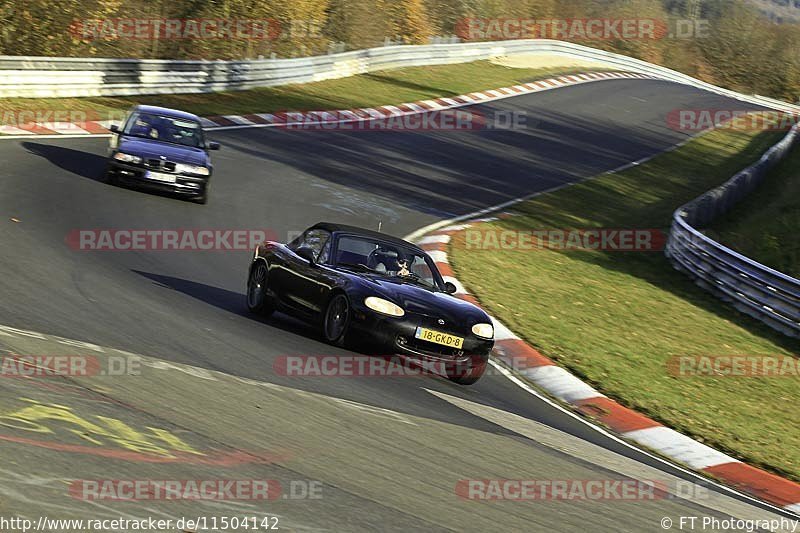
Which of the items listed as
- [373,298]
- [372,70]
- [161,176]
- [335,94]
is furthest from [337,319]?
[372,70]

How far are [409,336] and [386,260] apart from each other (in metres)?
1.36

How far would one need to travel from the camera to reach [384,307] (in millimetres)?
10805

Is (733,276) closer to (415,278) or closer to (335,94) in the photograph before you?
(415,278)

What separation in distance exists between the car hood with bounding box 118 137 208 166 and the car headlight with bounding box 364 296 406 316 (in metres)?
8.85

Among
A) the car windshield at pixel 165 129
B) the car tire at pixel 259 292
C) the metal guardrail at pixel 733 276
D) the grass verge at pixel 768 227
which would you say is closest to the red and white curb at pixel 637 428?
the car tire at pixel 259 292

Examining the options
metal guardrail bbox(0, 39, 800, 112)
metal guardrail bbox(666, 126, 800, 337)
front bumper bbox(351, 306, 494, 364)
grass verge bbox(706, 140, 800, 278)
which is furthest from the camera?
metal guardrail bbox(0, 39, 800, 112)

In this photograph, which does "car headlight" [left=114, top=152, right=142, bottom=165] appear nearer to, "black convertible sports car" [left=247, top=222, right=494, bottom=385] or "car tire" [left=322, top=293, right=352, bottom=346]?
"black convertible sports car" [left=247, top=222, right=494, bottom=385]

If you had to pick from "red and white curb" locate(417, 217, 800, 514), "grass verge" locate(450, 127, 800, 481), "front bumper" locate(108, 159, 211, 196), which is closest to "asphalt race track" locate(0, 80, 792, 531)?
"front bumper" locate(108, 159, 211, 196)

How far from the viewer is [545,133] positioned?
3738 cm

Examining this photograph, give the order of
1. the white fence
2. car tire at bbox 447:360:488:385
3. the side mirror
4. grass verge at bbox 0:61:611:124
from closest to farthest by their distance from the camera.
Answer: car tire at bbox 447:360:488:385 < the side mirror < the white fence < grass verge at bbox 0:61:611:124

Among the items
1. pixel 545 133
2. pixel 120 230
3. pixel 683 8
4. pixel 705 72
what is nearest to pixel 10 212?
pixel 120 230

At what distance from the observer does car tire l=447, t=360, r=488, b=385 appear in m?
11.1

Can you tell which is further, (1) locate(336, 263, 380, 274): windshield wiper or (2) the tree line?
(2) the tree line

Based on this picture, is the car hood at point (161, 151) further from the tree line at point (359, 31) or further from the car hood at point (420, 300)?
the tree line at point (359, 31)
